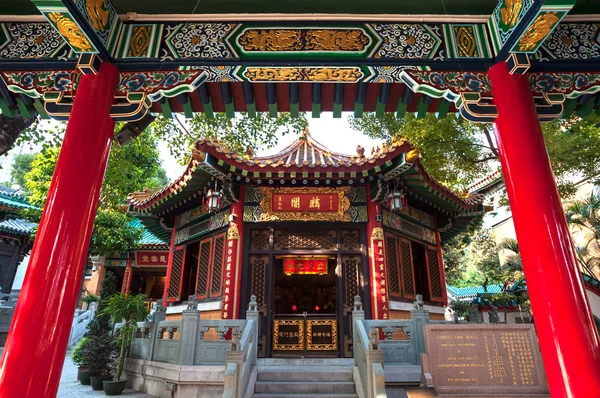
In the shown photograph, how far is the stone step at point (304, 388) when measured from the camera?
5.81 metres

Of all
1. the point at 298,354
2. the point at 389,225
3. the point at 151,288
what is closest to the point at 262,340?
the point at 298,354

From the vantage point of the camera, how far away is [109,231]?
1389cm

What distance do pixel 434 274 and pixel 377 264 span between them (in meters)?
2.64

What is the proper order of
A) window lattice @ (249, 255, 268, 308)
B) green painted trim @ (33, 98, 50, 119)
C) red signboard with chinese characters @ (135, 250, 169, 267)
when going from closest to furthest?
green painted trim @ (33, 98, 50, 119), window lattice @ (249, 255, 268, 308), red signboard with chinese characters @ (135, 250, 169, 267)

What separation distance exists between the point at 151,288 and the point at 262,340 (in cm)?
1312

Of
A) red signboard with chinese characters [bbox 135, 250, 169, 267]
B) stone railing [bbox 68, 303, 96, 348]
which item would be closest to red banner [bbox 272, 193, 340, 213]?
stone railing [bbox 68, 303, 96, 348]

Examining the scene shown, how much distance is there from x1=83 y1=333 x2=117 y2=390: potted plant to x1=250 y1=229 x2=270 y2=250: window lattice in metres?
3.57

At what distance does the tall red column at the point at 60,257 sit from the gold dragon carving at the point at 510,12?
3745mm

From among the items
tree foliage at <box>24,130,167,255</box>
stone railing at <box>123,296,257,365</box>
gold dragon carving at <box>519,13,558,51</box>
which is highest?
tree foliage at <box>24,130,167,255</box>

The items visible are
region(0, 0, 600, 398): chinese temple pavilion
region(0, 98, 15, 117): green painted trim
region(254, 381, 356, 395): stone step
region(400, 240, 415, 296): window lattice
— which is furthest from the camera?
region(400, 240, 415, 296): window lattice

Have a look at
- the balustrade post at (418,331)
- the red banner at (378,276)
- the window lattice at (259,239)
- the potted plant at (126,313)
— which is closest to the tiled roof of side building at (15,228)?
the potted plant at (126,313)

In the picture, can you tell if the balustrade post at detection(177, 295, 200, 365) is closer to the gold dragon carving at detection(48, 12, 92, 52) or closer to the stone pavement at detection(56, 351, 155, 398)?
the stone pavement at detection(56, 351, 155, 398)

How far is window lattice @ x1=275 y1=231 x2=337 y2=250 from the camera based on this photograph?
874 centimetres

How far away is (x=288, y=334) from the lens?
8281mm
